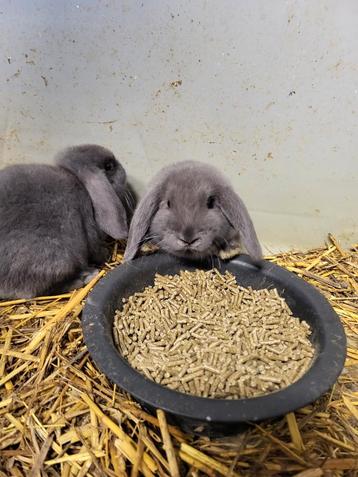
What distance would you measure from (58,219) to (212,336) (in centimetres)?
101

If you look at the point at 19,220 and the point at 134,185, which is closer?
the point at 19,220

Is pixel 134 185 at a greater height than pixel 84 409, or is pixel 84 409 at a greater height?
pixel 134 185

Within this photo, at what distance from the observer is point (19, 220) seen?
2.14m

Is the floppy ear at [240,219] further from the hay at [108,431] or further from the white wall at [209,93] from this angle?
the hay at [108,431]

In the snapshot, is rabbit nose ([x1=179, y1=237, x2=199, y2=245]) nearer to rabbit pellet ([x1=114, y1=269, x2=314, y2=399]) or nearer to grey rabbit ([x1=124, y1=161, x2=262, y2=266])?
grey rabbit ([x1=124, y1=161, x2=262, y2=266])

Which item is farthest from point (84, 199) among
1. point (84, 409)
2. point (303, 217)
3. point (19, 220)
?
point (303, 217)

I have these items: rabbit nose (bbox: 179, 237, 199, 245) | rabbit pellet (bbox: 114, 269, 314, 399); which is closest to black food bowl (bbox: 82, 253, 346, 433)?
rabbit pellet (bbox: 114, 269, 314, 399)

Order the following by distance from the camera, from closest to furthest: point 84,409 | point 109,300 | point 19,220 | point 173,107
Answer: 1. point 84,409
2. point 109,300
3. point 19,220
4. point 173,107

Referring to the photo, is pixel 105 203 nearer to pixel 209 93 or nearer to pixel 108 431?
pixel 209 93

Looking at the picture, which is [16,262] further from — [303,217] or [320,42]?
[320,42]

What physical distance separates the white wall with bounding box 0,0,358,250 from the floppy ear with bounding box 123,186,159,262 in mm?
566

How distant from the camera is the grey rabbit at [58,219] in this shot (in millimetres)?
2146

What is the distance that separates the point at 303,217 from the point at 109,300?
144 cm

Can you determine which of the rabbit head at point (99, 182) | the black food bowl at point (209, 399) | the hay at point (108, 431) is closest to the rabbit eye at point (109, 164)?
the rabbit head at point (99, 182)
